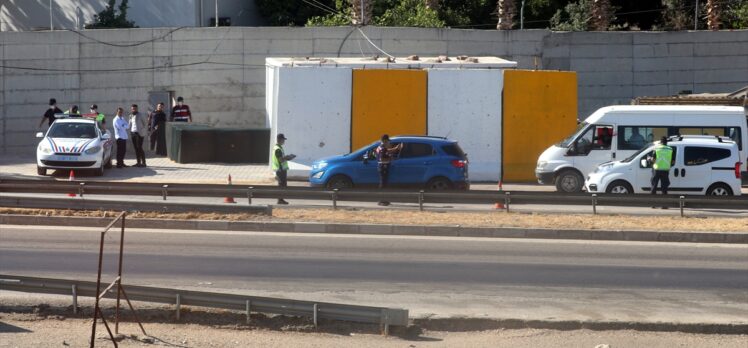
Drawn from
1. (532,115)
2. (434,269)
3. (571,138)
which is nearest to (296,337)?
(434,269)

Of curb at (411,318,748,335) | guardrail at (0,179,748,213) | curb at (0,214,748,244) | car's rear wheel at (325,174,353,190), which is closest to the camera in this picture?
curb at (411,318,748,335)

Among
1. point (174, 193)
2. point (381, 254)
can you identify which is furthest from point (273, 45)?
point (381, 254)

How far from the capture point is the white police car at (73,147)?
26.5 meters

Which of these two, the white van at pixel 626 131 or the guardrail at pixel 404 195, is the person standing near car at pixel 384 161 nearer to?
the guardrail at pixel 404 195

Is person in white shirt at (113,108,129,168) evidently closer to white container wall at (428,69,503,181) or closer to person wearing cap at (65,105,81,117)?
person wearing cap at (65,105,81,117)

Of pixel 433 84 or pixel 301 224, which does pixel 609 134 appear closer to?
pixel 433 84

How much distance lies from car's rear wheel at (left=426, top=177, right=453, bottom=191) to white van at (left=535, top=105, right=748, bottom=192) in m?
3.43

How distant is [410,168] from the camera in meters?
→ 23.0

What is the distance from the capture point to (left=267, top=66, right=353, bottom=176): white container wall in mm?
26734

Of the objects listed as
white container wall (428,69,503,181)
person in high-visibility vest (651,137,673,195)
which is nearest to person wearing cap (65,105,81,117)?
white container wall (428,69,503,181)

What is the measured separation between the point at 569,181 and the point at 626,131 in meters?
1.92


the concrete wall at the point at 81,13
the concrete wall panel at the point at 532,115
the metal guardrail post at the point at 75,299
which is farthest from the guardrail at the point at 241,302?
the concrete wall at the point at 81,13

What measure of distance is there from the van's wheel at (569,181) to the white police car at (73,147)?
12483mm

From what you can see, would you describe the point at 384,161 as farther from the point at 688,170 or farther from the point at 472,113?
the point at 688,170
